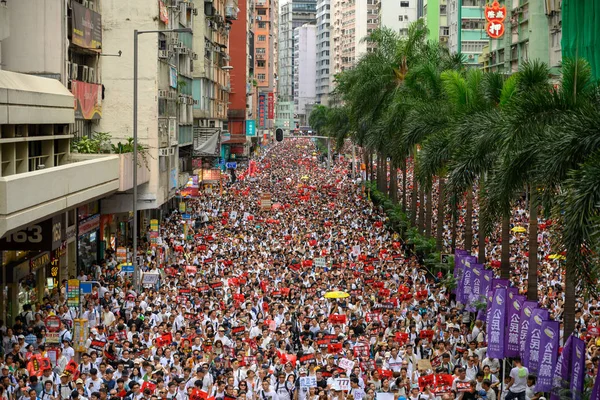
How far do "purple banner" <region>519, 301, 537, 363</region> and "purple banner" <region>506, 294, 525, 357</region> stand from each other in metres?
0.23

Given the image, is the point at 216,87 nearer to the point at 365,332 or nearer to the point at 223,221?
the point at 223,221

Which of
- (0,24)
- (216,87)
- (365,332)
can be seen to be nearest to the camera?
(0,24)

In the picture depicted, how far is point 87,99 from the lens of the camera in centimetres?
3553

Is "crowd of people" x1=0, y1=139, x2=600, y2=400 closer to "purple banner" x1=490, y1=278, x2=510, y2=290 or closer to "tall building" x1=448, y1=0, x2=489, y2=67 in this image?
"purple banner" x1=490, y1=278, x2=510, y2=290

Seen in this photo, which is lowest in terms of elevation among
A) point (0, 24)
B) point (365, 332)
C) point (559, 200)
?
point (365, 332)

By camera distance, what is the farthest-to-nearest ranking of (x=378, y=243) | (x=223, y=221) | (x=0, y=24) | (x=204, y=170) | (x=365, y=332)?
(x=204, y=170)
(x=223, y=221)
(x=378, y=243)
(x=365, y=332)
(x=0, y=24)

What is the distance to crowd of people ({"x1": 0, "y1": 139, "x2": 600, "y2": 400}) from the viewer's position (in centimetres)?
1809

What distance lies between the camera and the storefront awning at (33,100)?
21.8 meters

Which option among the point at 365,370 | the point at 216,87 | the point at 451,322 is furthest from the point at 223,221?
the point at 365,370

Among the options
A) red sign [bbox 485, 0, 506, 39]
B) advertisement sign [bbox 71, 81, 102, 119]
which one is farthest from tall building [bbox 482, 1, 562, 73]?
advertisement sign [bbox 71, 81, 102, 119]

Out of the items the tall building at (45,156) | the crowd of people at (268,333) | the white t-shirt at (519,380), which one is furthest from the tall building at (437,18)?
the white t-shirt at (519,380)

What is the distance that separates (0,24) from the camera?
22594 mm

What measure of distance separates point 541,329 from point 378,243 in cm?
2420

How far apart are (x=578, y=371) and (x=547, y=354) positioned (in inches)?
57.6
